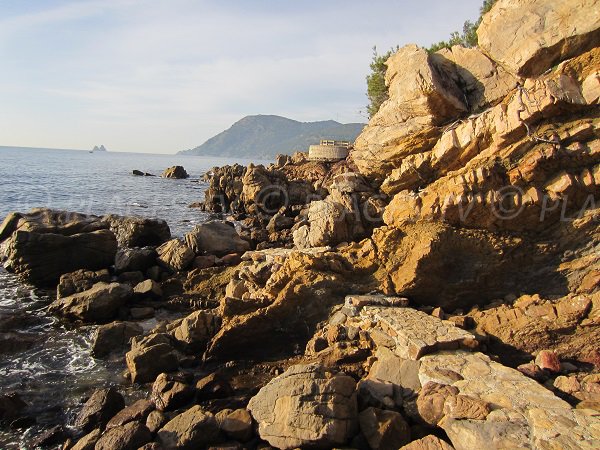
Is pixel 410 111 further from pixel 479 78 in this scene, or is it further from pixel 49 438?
pixel 49 438

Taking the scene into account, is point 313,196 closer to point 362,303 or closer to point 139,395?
point 362,303

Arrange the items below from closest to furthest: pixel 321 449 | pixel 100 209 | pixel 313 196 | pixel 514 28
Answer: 1. pixel 321 449
2. pixel 514 28
3. pixel 313 196
4. pixel 100 209

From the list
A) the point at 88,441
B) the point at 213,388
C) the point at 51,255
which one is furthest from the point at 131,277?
the point at 88,441

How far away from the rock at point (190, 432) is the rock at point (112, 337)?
16.7ft

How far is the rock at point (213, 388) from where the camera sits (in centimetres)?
992

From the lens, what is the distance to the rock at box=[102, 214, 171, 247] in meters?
23.3

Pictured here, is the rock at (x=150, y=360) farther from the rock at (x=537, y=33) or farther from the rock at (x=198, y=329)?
the rock at (x=537, y=33)

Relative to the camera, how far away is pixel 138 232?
23266mm

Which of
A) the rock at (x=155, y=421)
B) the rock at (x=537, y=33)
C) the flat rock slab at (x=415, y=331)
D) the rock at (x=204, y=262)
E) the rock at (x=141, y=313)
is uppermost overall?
the rock at (x=537, y=33)

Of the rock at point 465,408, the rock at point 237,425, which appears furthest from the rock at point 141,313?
the rock at point 465,408

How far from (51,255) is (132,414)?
11.8m

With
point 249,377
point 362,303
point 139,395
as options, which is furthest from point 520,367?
point 139,395

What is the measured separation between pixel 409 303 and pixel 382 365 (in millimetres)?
3424

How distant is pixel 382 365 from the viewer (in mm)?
9383
